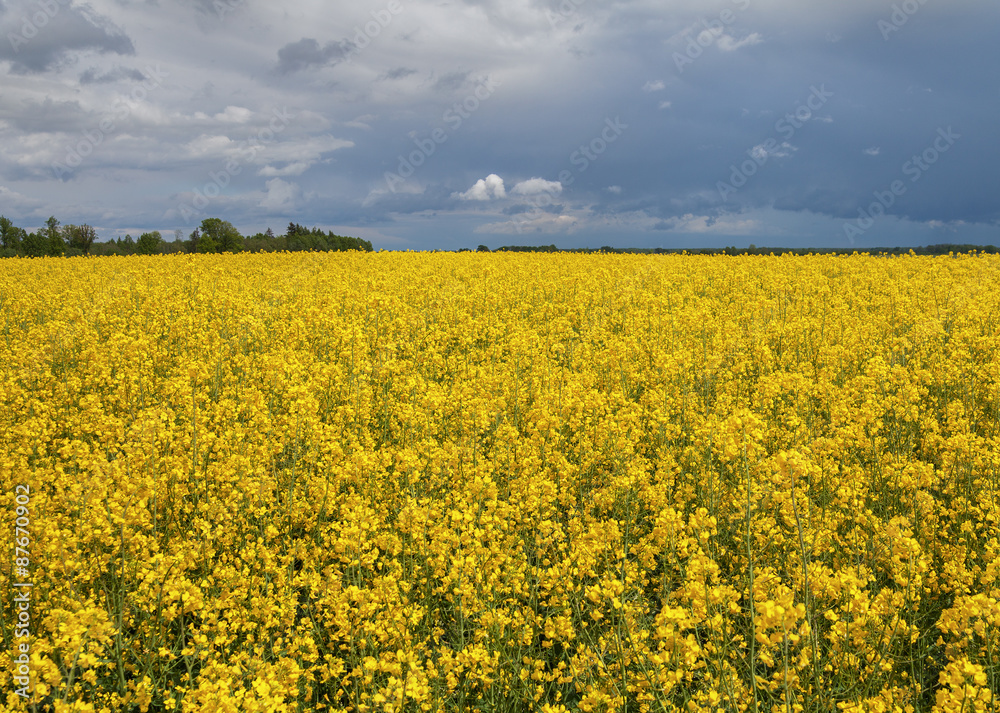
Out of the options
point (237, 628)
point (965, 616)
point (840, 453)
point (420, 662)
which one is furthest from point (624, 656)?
point (840, 453)

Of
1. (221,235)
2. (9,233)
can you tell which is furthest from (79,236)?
(221,235)

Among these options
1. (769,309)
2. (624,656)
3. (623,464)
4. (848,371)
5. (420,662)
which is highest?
(769,309)

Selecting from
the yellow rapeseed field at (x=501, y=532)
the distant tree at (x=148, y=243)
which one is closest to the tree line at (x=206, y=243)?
the distant tree at (x=148, y=243)

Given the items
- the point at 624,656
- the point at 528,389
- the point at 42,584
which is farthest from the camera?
the point at 528,389

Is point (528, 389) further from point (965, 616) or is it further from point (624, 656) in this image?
point (965, 616)

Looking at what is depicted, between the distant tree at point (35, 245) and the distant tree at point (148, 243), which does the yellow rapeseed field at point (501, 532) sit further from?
the distant tree at point (35, 245)

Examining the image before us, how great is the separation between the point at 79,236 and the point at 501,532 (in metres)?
74.8

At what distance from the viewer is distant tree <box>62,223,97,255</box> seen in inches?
2084

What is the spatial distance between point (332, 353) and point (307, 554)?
4.36 m

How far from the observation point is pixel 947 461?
469 cm

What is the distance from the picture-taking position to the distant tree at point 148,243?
39.4 meters

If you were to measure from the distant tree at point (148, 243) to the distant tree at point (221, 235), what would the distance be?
3.29 metres

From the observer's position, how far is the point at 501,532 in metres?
3.79

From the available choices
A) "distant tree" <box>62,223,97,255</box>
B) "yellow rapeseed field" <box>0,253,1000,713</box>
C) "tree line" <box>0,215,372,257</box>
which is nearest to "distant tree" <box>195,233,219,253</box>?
"tree line" <box>0,215,372,257</box>
